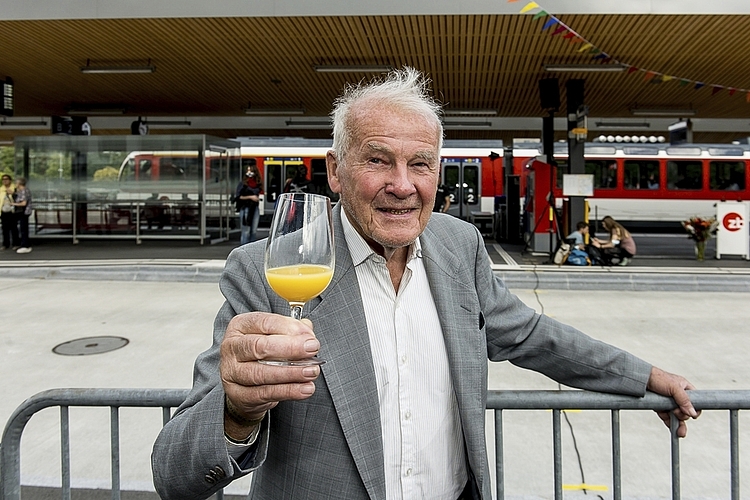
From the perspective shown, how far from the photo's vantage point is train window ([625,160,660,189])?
72.3 feet

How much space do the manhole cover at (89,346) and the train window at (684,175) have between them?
21.0 m

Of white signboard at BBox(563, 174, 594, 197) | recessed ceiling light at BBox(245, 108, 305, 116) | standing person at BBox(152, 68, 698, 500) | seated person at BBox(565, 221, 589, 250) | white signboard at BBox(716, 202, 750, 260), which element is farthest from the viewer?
recessed ceiling light at BBox(245, 108, 305, 116)

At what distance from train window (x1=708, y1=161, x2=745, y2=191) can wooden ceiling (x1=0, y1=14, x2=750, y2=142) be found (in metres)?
5.07

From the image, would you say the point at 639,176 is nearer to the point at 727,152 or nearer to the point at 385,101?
the point at 727,152

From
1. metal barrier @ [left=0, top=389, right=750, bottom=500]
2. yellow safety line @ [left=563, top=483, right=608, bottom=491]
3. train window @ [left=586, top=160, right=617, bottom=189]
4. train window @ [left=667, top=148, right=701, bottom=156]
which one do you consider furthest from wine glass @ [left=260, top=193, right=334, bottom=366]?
train window @ [left=667, top=148, right=701, bottom=156]

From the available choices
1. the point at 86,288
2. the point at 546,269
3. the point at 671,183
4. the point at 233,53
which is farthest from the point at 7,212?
the point at 671,183

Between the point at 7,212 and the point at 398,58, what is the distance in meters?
10.1

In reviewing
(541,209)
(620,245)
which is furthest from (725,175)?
(620,245)

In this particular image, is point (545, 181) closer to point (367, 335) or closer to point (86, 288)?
point (86, 288)

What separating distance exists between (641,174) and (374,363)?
23.0 metres

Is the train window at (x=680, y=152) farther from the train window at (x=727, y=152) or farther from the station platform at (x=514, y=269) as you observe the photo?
the station platform at (x=514, y=269)

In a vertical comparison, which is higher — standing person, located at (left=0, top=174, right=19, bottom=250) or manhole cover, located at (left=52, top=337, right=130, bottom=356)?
standing person, located at (left=0, top=174, right=19, bottom=250)

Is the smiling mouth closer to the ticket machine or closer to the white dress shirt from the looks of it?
the white dress shirt

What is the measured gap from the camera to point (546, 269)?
38.3 ft
